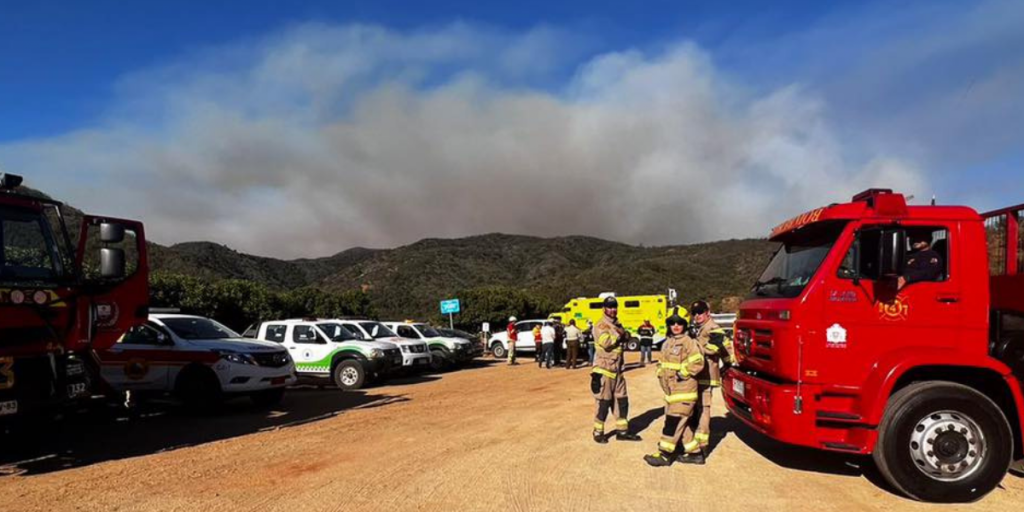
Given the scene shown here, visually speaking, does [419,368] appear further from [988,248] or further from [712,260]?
[712,260]

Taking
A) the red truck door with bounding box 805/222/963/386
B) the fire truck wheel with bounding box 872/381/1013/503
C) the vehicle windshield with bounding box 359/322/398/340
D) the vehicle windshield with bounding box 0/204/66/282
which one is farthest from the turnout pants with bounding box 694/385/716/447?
the vehicle windshield with bounding box 359/322/398/340

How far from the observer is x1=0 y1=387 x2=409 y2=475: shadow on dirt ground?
25.9ft

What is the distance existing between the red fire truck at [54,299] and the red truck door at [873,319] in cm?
758

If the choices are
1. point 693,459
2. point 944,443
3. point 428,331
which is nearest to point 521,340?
point 428,331

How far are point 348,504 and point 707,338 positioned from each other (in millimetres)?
4105

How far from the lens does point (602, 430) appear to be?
814cm

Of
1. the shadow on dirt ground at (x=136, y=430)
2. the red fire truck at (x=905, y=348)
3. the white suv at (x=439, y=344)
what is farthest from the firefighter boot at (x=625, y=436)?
the white suv at (x=439, y=344)

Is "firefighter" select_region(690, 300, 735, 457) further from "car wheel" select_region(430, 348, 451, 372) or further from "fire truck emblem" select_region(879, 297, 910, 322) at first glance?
"car wheel" select_region(430, 348, 451, 372)

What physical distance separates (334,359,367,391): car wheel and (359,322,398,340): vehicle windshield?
3158 mm

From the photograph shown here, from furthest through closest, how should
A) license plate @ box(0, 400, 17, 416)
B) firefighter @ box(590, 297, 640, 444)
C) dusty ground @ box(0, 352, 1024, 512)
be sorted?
firefighter @ box(590, 297, 640, 444) < license plate @ box(0, 400, 17, 416) < dusty ground @ box(0, 352, 1024, 512)

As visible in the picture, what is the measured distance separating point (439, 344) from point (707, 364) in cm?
1602

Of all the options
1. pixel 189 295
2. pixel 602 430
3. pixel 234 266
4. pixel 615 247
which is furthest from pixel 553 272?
pixel 602 430

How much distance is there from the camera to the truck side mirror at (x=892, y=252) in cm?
570

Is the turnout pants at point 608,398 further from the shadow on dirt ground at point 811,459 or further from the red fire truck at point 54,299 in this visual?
the red fire truck at point 54,299
